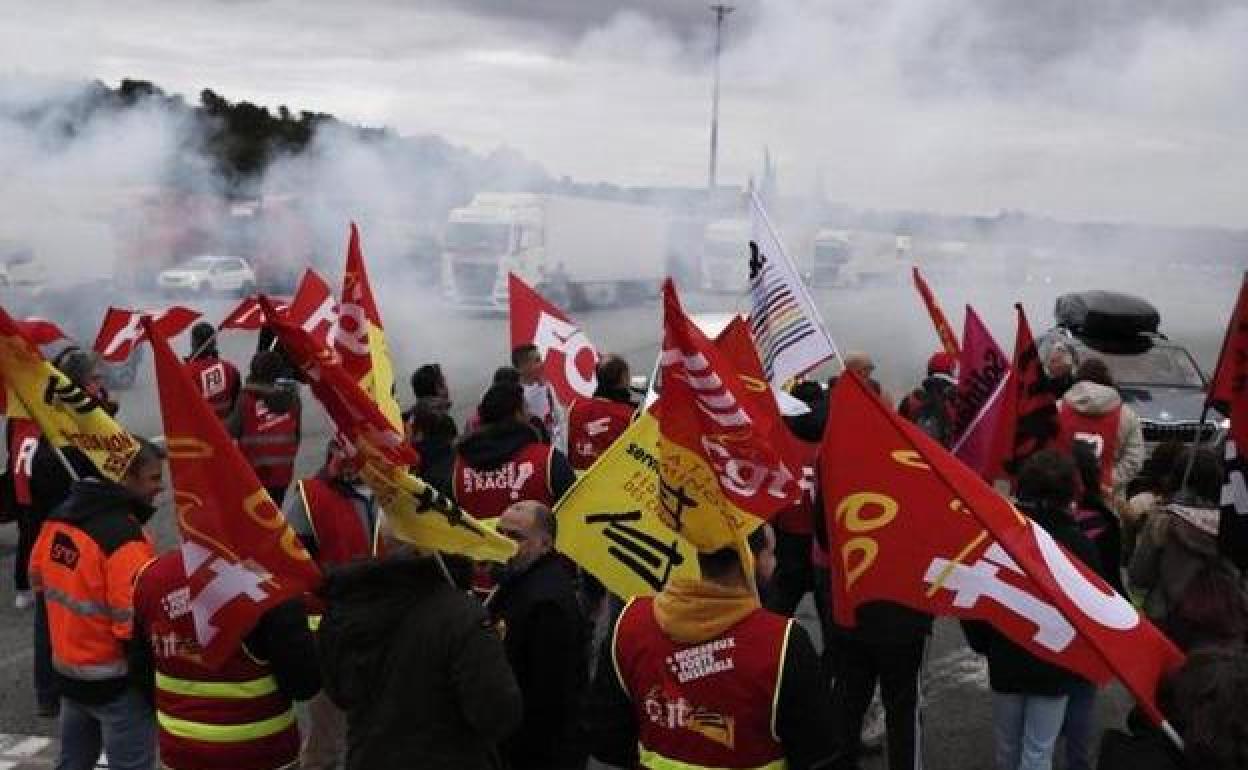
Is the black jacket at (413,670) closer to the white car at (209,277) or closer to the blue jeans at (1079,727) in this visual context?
the blue jeans at (1079,727)

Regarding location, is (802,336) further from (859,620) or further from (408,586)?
(408,586)

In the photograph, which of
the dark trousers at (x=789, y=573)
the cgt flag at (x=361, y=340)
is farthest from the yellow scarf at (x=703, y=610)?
the dark trousers at (x=789, y=573)

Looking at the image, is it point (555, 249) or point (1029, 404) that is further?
point (555, 249)

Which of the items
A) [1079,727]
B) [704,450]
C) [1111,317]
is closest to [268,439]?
[1079,727]

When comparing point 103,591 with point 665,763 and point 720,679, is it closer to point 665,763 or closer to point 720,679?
point 665,763

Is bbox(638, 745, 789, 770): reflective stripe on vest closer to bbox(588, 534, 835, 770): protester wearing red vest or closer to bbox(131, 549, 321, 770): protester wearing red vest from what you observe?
bbox(588, 534, 835, 770): protester wearing red vest

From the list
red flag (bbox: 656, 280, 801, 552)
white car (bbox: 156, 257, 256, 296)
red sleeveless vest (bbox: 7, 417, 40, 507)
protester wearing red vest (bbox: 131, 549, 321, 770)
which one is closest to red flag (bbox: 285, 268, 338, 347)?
red sleeveless vest (bbox: 7, 417, 40, 507)

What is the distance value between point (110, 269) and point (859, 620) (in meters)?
21.7

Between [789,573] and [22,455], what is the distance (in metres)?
4.31

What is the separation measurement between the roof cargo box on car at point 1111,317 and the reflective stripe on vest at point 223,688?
11812mm

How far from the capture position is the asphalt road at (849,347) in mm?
6340

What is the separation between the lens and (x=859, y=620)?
507 cm

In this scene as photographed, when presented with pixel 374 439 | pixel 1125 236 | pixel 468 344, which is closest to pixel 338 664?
pixel 374 439

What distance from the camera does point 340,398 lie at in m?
3.68
